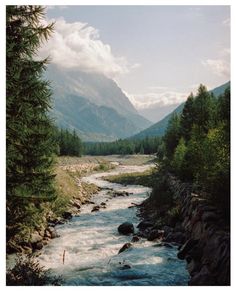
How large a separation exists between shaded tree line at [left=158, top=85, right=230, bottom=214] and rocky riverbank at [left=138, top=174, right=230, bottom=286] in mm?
932

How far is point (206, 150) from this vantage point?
865 inches

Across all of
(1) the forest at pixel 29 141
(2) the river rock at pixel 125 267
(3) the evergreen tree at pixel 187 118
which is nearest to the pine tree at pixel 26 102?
(1) the forest at pixel 29 141

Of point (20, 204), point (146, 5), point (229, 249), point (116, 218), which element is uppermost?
point (146, 5)

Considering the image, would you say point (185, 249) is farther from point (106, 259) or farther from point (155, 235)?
point (155, 235)

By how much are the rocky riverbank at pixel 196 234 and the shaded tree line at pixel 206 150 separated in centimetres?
93

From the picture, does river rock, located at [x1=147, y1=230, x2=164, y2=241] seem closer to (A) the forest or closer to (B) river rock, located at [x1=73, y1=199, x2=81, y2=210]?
(A) the forest

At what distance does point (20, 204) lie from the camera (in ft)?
50.2
